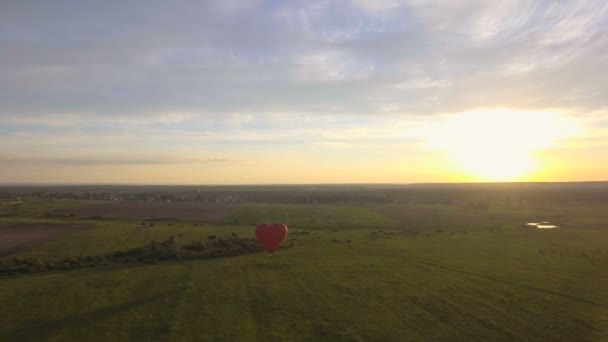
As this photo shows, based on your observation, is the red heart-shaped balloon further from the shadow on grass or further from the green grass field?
the shadow on grass

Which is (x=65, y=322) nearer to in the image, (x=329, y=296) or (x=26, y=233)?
(x=329, y=296)

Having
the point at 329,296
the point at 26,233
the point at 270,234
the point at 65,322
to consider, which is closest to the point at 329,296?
the point at 329,296

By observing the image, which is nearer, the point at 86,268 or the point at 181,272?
the point at 181,272

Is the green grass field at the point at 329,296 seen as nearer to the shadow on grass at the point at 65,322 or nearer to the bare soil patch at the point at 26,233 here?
the shadow on grass at the point at 65,322

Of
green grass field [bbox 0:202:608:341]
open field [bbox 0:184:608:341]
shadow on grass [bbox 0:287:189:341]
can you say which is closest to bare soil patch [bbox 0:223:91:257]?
open field [bbox 0:184:608:341]

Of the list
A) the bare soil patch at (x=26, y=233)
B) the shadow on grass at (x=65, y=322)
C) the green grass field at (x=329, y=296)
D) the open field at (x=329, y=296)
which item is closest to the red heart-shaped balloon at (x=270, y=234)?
the open field at (x=329, y=296)

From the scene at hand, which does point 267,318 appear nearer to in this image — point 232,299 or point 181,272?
point 232,299

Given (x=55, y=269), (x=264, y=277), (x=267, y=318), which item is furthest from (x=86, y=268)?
(x=267, y=318)
